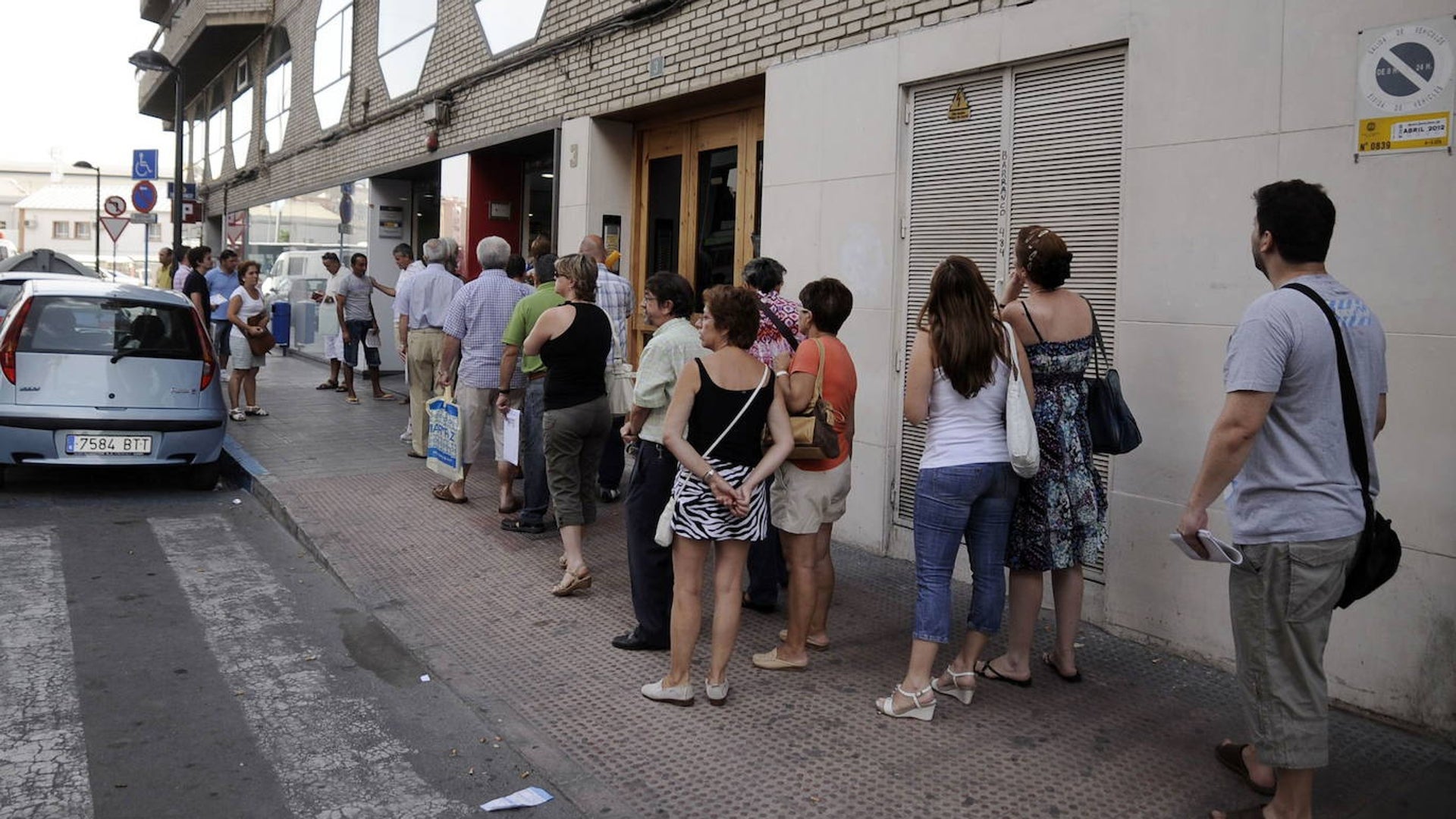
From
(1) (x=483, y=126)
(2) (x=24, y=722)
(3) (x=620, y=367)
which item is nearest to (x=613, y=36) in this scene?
(1) (x=483, y=126)

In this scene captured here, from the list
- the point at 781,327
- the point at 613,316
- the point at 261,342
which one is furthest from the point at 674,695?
the point at 261,342

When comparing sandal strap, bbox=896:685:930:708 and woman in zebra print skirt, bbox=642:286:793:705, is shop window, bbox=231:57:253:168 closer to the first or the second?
woman in zebra print skirt, bbox=642:286:793:705

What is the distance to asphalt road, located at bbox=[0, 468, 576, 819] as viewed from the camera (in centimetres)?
378

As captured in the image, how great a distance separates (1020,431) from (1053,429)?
471mm

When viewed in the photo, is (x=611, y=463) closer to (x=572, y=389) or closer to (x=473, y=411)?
(x=473, y=411)

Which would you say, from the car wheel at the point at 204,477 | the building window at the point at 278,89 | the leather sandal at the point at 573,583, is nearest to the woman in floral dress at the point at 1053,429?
the leather sandal at the point at 573,583

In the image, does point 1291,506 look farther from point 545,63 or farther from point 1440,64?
point 545,63

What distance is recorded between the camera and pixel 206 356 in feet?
29.0

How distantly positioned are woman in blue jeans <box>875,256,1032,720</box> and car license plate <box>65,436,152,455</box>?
6.38 metres

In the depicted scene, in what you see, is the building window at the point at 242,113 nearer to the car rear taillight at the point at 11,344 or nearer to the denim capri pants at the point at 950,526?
the car rear taillight at the point at 11,344

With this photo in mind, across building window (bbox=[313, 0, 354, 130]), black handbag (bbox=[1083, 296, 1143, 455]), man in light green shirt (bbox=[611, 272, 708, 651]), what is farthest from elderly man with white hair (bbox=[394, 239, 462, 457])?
building window (bbox=[313, 0, 354, 130])

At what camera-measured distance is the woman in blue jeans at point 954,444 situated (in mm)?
4125

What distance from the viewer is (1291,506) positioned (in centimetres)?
332

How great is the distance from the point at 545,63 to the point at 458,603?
21.8 ft
